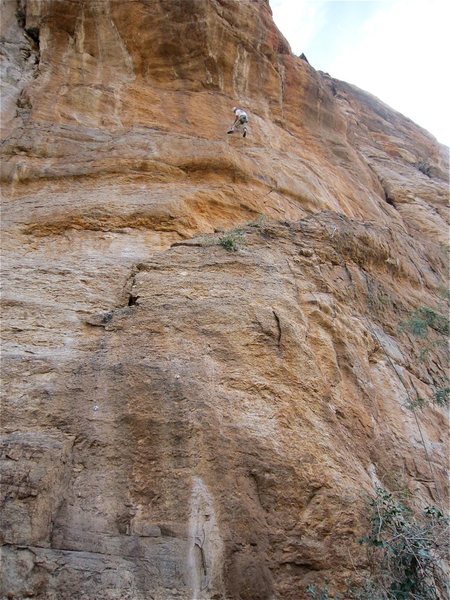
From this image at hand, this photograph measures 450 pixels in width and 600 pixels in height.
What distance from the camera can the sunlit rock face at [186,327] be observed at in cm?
456

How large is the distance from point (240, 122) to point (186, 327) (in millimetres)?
6242

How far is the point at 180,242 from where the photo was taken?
7.44 metres

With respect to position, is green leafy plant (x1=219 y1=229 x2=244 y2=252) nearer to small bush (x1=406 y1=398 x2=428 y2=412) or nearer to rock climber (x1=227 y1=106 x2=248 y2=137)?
small bush (x1=406 y1=398 x2=428 y2=412)

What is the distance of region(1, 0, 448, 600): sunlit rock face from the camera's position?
4.56 metres

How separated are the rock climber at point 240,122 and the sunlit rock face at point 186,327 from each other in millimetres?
195

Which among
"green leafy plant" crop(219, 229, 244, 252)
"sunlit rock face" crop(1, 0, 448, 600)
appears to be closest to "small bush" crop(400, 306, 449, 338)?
"sunlit rock face" crop(1, 0, 448, 600)

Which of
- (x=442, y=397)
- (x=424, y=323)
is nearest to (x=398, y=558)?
(x=442, y=397)

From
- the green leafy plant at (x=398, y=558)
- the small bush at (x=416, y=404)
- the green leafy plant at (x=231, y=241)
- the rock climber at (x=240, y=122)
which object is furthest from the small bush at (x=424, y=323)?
the rock climber at (x=240, y=122)

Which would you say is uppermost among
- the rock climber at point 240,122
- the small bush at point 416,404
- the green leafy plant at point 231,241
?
the rock climber at point 240,122

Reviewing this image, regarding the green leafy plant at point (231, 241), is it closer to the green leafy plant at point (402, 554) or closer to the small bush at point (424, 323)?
the small bush at point (424, 323)

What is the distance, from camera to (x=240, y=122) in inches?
427

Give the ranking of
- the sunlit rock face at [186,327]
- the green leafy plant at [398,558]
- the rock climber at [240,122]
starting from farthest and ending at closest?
the rock climber at [240,122], the green leafy plant at [398,558], the sunlit rock face at [186,327]

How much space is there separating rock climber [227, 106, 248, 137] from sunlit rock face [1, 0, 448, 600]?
20 cm

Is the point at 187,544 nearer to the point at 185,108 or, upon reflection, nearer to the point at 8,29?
the point at 185,108
